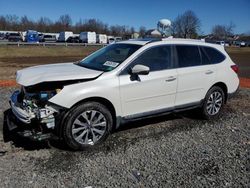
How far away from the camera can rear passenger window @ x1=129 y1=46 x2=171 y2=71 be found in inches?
209

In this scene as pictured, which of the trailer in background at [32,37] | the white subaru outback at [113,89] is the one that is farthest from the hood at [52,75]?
the trailer in background at [32,37]

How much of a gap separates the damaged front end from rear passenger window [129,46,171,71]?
1.55 metres

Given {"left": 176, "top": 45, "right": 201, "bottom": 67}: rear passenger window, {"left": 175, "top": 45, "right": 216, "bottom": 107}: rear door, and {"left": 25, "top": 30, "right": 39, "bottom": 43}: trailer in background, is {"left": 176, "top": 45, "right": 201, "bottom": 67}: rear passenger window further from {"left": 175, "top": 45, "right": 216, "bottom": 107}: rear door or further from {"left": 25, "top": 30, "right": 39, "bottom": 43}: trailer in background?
{"left": 25, "top": 30, "right": 39, "bottom": 43}: trailer in background

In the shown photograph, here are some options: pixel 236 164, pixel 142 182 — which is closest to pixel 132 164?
pixel 142 182

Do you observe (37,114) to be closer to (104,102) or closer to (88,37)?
(104,102)

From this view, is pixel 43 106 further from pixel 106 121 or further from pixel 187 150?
pixel 187 150

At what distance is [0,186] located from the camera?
12.1 feet

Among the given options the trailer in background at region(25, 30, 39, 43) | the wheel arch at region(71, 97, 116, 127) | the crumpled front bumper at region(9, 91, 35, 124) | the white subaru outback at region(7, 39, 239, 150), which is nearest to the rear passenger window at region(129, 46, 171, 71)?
the white subaru outback at region(7, 39, 239, 150)

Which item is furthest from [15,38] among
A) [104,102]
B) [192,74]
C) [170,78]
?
[104,102]

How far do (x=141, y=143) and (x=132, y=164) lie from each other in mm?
833

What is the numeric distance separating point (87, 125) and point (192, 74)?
241 cm

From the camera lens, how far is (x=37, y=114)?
4.42 m

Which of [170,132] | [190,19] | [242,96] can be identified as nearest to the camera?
[170,132]

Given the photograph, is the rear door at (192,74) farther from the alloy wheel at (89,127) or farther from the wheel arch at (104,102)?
the alloy wheel at (89,127)
